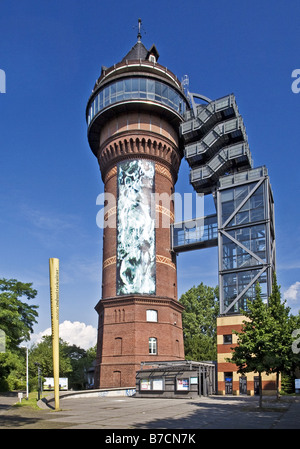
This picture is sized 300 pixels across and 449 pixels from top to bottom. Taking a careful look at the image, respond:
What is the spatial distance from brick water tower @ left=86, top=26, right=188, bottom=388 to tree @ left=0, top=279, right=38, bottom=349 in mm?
7832

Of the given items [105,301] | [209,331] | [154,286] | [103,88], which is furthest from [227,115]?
[209,331]

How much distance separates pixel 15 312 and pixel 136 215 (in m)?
18.1

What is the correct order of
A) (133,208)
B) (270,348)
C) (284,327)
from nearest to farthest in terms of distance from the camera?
(270,348) < (284,327) < (133,208)

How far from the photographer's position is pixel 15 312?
3641 cm

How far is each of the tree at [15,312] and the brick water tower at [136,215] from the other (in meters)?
7.83

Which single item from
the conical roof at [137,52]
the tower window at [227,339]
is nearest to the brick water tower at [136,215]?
the conical roof at [137,52]

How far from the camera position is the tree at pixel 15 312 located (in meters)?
35.8

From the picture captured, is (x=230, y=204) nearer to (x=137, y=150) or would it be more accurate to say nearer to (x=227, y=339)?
(x=137, y=150)

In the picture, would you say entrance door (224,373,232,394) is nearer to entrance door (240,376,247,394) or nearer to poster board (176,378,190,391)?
entrance door (240,376,247,394)

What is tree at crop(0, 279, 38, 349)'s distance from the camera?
118ft

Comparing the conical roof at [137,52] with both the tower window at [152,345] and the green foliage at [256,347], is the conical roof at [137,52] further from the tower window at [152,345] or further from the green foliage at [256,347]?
the green foliage at [256,347]

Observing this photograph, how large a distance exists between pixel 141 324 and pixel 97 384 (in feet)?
26.6
